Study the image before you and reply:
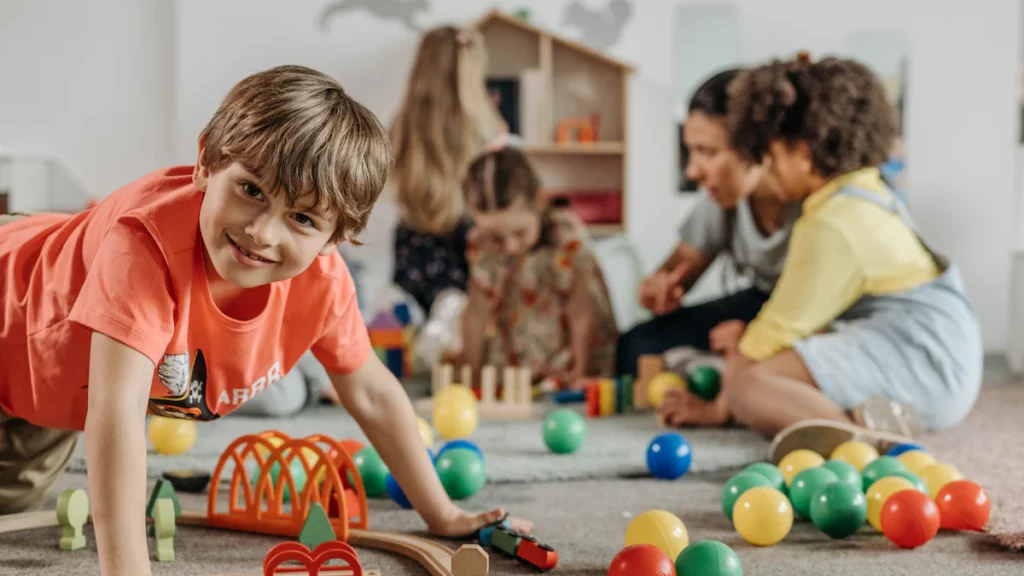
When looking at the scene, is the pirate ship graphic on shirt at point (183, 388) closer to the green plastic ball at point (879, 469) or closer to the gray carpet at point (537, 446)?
the gray carpet at point (537, 446)

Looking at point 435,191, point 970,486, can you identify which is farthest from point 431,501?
point 435,191

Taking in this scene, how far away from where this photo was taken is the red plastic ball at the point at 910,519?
1.23 metres

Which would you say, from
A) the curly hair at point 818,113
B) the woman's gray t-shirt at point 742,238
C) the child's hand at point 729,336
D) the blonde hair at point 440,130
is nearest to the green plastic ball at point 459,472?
the child's hand at point 729,336

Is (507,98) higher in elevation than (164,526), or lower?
higher

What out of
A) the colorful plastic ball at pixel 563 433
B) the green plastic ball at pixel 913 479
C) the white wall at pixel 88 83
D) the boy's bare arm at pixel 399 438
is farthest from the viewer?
the white wall at pixel 88 83

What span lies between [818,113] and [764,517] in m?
1.07

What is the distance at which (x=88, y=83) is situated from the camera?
11.9 ft

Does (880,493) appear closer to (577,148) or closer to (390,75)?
(577,148)

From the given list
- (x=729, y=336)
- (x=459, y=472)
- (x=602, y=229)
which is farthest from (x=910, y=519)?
(x=602, y=229)

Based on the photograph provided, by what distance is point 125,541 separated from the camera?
2.98 feet

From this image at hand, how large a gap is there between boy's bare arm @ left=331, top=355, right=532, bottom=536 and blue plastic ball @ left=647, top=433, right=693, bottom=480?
0.47 m

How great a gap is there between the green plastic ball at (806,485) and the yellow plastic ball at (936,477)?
0.46ft

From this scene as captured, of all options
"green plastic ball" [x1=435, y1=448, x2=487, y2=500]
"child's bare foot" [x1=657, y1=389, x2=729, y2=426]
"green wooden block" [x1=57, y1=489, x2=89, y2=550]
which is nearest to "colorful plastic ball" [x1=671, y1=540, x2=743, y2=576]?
"green plastic ball" [x1=435, y1=448, x2=487, y2=500]

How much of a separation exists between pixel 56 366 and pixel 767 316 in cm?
131
